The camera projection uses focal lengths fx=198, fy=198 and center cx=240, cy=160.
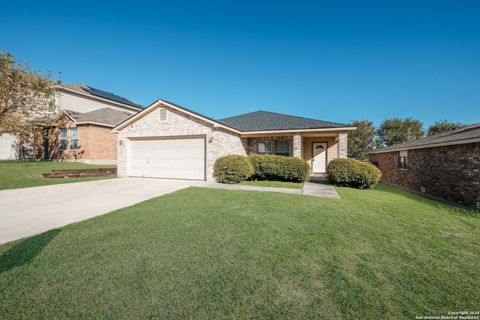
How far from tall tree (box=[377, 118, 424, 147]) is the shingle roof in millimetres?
24065

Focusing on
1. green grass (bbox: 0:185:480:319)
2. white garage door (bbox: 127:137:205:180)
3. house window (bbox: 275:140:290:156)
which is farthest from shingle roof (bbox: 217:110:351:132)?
green grass (bbox: 0:185:480:319)

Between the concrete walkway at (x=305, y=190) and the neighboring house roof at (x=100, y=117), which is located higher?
the neighboring house roof at (x=100, y=117)

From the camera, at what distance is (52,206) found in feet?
18.6

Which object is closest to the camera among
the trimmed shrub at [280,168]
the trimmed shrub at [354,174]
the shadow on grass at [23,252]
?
the shadow on grass at [23,252]

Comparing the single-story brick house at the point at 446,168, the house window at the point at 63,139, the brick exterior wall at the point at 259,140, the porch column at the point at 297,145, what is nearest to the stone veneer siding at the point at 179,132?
the brick exterior wall at the point at 259,140

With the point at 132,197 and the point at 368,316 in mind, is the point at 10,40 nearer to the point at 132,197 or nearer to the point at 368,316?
the point at 132,197

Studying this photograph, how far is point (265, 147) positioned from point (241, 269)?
11706 millimetres

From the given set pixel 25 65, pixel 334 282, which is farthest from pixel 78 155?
pixel 334 282

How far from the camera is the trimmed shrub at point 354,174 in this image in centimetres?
941

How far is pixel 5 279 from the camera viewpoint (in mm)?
2434

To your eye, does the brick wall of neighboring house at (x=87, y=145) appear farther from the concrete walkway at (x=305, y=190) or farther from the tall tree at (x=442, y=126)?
the tall tree at (x=442, y=126)

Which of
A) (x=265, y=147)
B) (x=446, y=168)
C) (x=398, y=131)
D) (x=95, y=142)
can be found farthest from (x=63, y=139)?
(x=398, y=131)

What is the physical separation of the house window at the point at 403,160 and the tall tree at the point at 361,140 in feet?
49.2

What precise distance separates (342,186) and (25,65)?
22514 millimetres
